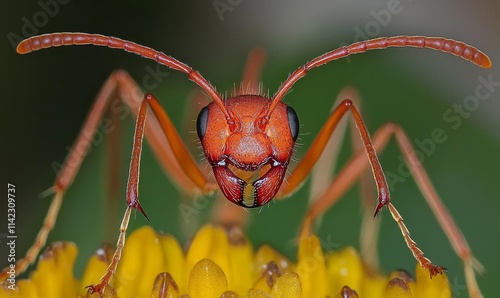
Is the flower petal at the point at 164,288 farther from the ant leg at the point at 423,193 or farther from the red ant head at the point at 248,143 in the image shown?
the ant leg at the point at 423,193

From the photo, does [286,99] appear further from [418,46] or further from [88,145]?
[418,46]

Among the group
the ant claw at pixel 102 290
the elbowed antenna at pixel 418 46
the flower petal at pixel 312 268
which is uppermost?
the elbowed antenna at pixel 418 46

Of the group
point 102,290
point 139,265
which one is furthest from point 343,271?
point 102,290

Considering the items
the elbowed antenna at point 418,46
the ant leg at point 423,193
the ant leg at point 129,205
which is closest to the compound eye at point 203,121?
the ant leg at point 129,205

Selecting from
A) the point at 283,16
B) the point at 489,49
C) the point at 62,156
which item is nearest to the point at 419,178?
the point at 489,49

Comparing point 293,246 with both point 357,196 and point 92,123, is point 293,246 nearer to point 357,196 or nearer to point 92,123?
point 357,196

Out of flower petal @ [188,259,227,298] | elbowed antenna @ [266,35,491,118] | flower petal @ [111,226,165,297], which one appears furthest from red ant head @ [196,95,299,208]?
flower petal @ [188,259,227,298]
